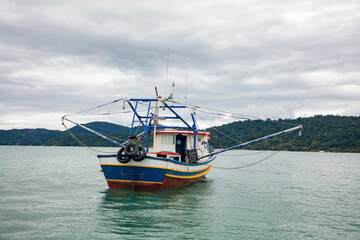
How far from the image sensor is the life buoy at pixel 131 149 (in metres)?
19.8

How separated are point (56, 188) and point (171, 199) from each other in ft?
33.3

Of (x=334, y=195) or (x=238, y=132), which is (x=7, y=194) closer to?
(x=334, y=195)

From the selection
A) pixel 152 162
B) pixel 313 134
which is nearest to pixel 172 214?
pixel 152 162

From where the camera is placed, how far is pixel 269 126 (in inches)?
6112

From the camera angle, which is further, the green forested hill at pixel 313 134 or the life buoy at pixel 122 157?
the green forested hill at pixel 313 134

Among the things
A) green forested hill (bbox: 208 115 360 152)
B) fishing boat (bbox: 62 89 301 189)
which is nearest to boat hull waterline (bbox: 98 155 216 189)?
fishing boat (bbox: 62 89 301 189)

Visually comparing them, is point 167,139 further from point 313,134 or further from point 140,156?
point 313,134

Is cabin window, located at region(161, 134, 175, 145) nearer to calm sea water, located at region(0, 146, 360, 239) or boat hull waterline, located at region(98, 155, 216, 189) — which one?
calm sea water, located at region(0, 146, 360, 239)

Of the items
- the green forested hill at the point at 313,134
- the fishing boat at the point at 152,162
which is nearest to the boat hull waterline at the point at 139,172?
the fishing boat at the point at 152,162

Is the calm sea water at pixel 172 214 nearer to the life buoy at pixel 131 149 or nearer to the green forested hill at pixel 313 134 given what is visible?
the life buoy at pixel 131 149

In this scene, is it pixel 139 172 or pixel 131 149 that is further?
pixel 139 172

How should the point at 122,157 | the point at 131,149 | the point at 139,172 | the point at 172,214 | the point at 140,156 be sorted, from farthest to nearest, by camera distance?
the point at 139,172 < the point at 131,149 < the point at 122,157 < the point at 140,156 < the point at 172,214

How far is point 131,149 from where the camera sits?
2052 cm

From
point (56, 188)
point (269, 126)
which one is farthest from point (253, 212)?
point (269, 126)
